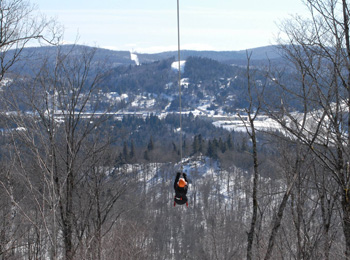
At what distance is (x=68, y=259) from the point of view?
8867 mm

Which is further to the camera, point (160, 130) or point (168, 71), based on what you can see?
point (168, 71)

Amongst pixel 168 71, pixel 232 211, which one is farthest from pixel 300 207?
pixel 168 71

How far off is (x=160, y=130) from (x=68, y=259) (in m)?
112

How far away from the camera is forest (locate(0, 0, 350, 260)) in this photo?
22.8 feet

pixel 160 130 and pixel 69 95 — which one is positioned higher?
pixel 69 95

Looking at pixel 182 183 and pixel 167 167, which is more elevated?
pixel 182 183

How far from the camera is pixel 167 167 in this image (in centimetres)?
7356

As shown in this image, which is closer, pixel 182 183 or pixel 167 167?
pixel 182 183

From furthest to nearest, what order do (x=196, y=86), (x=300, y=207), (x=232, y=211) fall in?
(x=196, y=86), (x=232, y=211), (x=300, y=207)

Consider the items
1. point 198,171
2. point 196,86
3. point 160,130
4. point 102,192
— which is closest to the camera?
point 102,192

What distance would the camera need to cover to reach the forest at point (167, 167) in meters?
6.95

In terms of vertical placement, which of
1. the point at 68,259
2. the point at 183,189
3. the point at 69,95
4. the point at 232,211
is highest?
the point at 69,95

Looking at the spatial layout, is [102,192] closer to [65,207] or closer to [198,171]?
[65,207]

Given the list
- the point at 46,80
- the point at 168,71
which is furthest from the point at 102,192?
the point at 168,71
